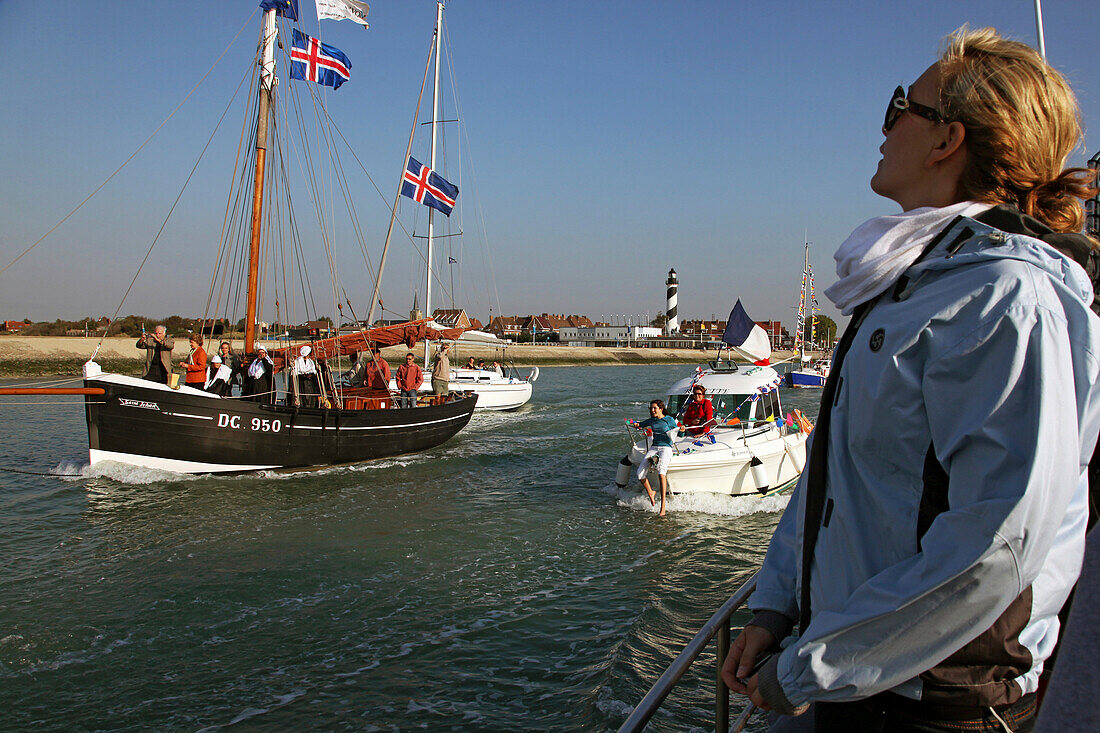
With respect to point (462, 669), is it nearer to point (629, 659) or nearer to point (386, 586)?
point (629, 659)

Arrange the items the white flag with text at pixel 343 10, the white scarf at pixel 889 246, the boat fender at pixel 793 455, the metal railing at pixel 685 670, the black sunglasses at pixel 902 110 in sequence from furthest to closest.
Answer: the white flag with text at pixel 343 10 < the boat fender at pixel 793 455 < the metal railing at pixel 685 670 < the black sunglasses at pixel 902 110 < the white scarf at pixel 889 246

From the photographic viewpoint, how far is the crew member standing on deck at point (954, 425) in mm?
1175

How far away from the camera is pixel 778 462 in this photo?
1423cm

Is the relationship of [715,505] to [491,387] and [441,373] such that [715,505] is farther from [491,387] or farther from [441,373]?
[491,387]

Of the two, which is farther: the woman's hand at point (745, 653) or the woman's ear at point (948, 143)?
the woman's hand at point (745, 653)

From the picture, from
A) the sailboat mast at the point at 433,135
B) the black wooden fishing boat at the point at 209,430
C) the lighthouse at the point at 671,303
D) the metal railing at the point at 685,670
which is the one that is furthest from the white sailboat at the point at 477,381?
the lighthouse at the point at 671,303

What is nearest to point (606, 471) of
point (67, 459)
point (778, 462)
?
point (778, 462)

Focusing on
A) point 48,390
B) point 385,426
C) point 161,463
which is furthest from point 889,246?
point 385,426

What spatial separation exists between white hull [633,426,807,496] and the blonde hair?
1165cm

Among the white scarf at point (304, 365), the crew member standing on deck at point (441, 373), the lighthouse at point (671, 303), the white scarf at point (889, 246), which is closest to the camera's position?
the white scarf at point (889, 246)

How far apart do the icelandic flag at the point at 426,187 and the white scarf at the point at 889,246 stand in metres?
28.8

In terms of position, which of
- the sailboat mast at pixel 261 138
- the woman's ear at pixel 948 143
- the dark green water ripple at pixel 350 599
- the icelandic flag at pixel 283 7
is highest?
the icelandic flag at pixel 283 7

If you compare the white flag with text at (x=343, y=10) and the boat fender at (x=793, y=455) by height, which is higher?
the white flag with text at (x=343, y=10)

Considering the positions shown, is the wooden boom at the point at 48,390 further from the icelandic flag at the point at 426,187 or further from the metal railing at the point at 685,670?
the icelandic flag at the point at 426,187
